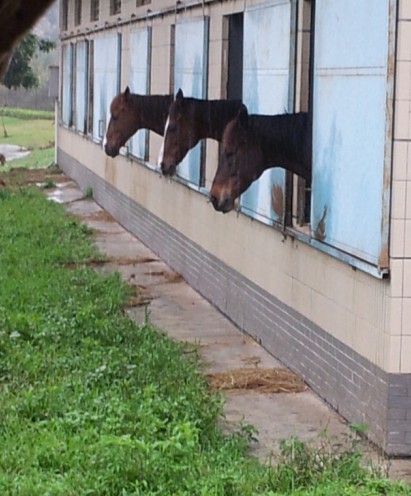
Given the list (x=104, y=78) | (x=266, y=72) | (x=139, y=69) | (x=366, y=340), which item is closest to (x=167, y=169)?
(x=266, y=72)

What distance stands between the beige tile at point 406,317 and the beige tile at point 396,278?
0.06m

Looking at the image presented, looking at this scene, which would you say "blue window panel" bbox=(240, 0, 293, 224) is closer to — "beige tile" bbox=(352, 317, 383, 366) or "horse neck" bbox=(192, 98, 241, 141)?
"horse neck" bbox=(192, 98, 241, 141)

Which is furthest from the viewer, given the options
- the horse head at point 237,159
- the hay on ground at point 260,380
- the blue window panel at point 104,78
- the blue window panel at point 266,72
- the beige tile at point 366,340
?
the blue window panel at point 104,78

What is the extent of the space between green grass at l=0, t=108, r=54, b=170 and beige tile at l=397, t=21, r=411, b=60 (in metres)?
28.4

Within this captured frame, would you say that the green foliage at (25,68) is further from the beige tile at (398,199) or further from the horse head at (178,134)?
the beige tile at (398,199)

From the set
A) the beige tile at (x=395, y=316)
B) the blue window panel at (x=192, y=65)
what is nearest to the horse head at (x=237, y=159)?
the beige tile at (x=395, y=316)

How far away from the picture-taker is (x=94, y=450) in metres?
5.64

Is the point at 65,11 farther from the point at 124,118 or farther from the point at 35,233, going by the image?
the point at 124,118

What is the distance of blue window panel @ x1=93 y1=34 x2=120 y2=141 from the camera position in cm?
1758

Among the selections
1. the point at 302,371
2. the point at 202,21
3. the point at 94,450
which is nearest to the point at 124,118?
the point at 202,21

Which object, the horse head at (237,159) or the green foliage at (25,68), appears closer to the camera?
the horse head at (237,159)

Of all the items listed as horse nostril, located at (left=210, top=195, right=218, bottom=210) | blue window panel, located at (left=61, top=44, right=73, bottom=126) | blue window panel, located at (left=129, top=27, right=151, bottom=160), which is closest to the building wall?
blue window panel, located at (left=129, top=27, right=151, bottom=160)

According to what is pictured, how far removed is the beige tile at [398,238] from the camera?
20.4 ft

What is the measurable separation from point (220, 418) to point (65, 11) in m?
20.1
